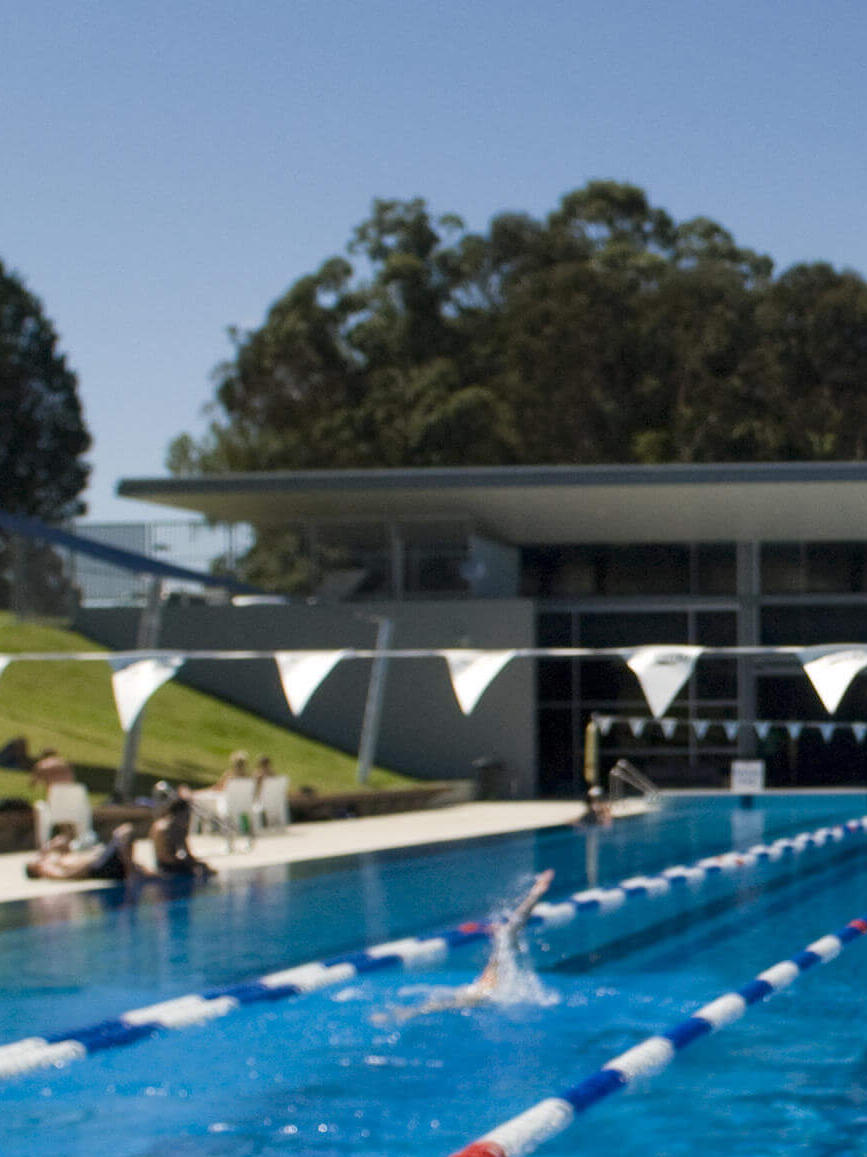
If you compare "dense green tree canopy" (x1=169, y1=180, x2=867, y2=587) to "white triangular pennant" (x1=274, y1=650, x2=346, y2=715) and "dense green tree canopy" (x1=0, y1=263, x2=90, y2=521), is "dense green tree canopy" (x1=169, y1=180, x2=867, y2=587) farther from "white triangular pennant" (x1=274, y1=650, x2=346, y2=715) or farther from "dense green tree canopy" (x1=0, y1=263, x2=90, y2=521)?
"white triangular pennant" (x1=274, y1=650, x2=346, y2=715)

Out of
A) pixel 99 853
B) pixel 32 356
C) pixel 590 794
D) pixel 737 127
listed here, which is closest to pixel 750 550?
pixel 737 127

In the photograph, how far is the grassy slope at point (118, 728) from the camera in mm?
24844

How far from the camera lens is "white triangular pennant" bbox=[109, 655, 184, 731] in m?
15.2

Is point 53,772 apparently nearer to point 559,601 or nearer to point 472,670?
point 472,670

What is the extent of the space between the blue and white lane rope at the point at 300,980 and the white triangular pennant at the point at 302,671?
8.37 ft

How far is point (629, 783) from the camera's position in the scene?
106ft

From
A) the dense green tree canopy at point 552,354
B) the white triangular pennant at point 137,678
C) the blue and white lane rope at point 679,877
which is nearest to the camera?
the white triangular pennant at point 137,678

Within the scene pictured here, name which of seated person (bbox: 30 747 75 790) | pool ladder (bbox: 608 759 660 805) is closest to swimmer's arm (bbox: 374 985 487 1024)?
seated person (bbox: 30 747 75 790)

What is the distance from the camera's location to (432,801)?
28781 millimetres

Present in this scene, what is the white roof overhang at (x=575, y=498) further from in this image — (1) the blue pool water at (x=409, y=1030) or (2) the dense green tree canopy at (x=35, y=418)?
(2) the dense green tree canopy at (x=35, y=418)

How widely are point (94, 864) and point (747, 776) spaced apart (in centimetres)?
1695

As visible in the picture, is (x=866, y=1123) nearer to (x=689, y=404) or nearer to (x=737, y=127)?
(x=737, y=127)

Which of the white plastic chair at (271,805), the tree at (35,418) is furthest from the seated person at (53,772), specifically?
the tree at (35,418)

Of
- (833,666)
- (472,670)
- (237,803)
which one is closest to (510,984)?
(833,666)
